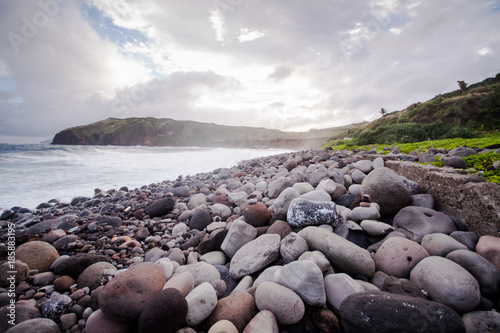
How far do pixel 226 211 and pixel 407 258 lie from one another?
2.74 m

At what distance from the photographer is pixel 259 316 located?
4.81 ft

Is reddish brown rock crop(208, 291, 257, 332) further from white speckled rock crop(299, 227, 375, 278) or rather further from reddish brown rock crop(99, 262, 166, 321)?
white speckled rock crop(299, 227, 375, 278)

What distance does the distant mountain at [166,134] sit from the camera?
63.9 meters

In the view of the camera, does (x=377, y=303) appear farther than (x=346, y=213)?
No

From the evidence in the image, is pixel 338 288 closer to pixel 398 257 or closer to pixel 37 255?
pixel 398 257

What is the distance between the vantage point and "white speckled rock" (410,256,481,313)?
1.43 meters

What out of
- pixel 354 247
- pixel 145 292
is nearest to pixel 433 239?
pixel 354 247

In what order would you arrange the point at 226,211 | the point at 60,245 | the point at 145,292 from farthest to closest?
the point at 226,211 < the point at 60,245 < the point at 145,292

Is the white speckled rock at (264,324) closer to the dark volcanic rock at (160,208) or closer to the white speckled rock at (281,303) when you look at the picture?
the white speckled rock at (281,303)

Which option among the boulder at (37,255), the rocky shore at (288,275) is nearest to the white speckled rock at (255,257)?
the rocky shore at (288,275)

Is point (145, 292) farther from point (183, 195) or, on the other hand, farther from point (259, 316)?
point (183, 195)

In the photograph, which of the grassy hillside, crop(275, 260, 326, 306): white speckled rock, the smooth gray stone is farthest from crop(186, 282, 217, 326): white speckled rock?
the grassy hillside

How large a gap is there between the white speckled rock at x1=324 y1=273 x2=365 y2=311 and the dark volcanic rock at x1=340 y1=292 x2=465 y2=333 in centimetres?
21

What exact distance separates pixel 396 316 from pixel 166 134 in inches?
3075
